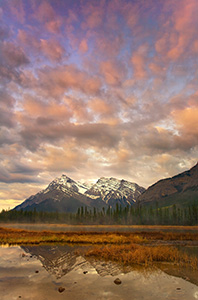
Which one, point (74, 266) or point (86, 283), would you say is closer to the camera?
point (86, 283)

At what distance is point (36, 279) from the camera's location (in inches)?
575

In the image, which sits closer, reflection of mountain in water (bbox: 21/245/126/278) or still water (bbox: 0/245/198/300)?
still water (bbox: 0/245/198/300)

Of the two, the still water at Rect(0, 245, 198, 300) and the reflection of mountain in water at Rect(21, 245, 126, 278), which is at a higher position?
the still water at Rect(0, 245, 198, 300)

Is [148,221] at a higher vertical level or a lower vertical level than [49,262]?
lower

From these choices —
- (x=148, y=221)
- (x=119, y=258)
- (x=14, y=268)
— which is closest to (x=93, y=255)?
(x=119, y=258)

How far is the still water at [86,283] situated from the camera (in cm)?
1173

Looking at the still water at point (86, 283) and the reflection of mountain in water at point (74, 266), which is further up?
the still water at point (86, 283)

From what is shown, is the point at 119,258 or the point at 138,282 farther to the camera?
the point at 119,258

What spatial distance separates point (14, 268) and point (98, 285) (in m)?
8.70

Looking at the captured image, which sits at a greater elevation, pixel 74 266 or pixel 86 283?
pixel 86 283

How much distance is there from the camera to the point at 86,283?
1394cm

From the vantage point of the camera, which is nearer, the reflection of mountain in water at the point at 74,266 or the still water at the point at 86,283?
the still water at the point at 86,283

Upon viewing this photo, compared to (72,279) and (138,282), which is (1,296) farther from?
(138,282)

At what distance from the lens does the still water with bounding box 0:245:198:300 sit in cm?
1173
